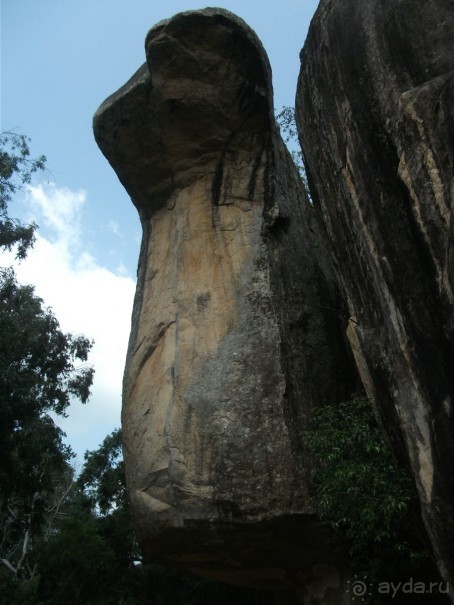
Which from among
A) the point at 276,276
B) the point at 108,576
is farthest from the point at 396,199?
the point at 108,576

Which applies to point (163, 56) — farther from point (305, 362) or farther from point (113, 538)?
point (113, 538)

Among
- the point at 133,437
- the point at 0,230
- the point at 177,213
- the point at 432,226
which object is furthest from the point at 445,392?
the point at 0,230

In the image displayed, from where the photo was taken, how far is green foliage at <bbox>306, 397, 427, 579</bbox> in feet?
24.2

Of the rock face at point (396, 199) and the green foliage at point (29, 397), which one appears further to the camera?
the green foliage at point (29, 397)

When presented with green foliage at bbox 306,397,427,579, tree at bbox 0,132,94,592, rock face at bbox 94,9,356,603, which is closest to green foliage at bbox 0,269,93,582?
tree at bbox 0,132,94,592

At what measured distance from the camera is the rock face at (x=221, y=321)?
27.7ft

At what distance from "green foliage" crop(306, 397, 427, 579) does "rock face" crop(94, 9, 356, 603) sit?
1.28 ft

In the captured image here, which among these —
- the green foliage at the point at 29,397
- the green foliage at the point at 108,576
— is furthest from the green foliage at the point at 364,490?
the green foliage at the point at 29,397

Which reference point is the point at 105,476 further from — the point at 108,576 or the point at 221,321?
the point at 221,321

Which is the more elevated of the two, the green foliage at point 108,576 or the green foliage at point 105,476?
the green foliage at point 105,476

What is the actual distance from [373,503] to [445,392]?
1.80 meters

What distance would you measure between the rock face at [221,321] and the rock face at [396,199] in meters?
1.43

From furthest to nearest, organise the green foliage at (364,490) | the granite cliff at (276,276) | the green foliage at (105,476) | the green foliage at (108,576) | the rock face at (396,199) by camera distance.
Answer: the green foliage at (105,476), the green foliage at (108,576), the green foliage at (364,490), the granite cliff at (276,276), the rock face at (396,199)

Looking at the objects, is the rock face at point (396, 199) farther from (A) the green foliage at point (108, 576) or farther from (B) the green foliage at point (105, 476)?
(B) the green foliage at point (105, 476)
